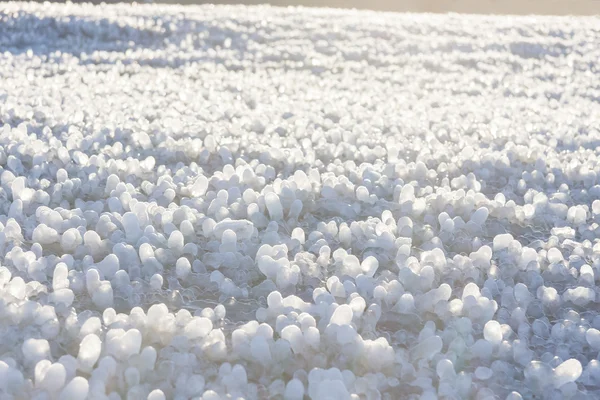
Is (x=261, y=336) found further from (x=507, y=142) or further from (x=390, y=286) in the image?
(x=507, y=142)

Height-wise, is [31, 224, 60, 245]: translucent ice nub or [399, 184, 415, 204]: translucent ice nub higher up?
[399, 184, 415, 204]: translucent ice nub

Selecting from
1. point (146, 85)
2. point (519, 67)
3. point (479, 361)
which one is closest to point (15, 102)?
point (146, 85)

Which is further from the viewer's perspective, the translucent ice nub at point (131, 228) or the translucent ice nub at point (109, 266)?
the translucent ice nub at point (131, 228)

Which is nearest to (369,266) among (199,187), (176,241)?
(176,241)

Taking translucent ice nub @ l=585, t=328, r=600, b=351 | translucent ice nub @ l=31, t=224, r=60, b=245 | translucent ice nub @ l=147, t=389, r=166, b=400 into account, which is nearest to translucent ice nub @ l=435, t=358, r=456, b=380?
translucent ice nub @ l=585, t=328, r=600, b=351

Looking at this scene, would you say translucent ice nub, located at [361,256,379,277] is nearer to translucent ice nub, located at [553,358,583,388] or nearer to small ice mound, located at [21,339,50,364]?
translucent ice nub, located at [553,358,583,388]

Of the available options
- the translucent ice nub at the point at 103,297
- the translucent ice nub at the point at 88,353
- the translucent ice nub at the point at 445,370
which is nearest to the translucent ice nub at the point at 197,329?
the translucent ice nub at the point at 88,353

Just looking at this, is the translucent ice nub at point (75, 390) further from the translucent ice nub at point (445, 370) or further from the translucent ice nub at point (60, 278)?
the translucent ice nub at point (445, 370)
